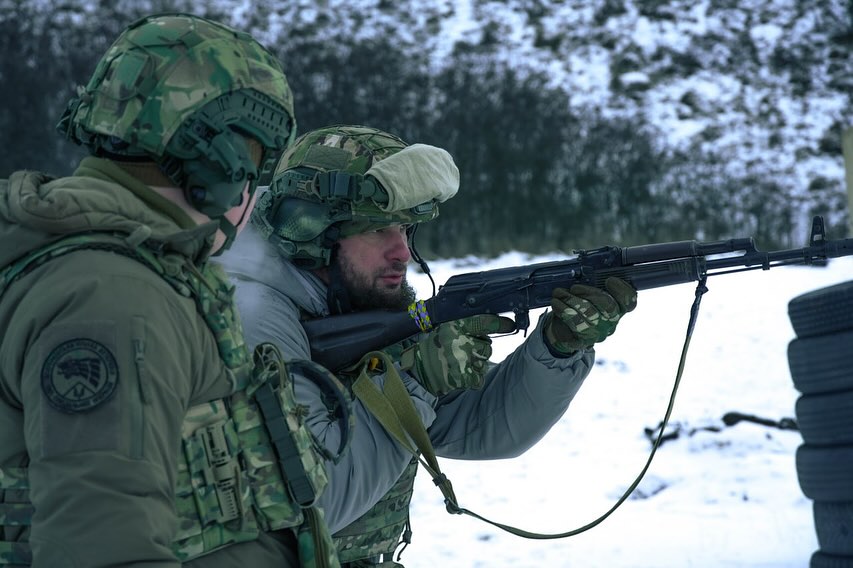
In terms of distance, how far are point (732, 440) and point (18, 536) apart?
22.1ft

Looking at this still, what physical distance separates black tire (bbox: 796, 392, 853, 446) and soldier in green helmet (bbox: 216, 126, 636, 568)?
6.86 ft

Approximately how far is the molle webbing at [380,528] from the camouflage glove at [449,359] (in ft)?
0.87

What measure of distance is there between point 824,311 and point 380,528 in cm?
289

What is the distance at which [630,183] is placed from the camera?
1228 cm

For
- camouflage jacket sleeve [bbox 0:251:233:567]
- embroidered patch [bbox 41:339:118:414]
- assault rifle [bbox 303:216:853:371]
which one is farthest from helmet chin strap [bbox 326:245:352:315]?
embroidered patch [bbox 41:339:118:414]

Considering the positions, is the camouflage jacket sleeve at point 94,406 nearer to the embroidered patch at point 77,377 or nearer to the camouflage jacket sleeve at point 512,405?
the embroidered patch at point 77,377

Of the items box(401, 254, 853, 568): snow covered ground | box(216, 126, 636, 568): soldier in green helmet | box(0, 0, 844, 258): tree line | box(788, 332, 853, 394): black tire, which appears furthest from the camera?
box(0, 0, 844, 258): tree line

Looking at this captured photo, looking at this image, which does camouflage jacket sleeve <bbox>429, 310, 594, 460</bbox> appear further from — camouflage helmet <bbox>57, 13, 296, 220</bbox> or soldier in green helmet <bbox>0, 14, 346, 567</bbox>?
camouflage helmet <bbox>57, 13, 296, 220</bbox>

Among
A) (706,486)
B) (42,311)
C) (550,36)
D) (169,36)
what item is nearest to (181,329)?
(42,311)

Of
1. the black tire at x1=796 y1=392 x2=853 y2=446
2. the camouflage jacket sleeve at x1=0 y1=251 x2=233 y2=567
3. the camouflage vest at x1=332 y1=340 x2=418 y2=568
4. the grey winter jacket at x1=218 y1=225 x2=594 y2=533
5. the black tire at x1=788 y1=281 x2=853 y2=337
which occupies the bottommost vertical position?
→ the black tire at x1=796 y1=392 x2=853 y2=446

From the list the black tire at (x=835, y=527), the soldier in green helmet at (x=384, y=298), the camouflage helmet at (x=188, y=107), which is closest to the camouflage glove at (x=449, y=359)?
the soldier in green helmet at (x=384, y=298)

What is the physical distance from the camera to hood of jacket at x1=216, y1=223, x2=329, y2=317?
3.35m

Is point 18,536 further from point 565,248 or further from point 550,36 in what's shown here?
point 550,36

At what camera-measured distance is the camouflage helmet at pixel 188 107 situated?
70.6 inches
